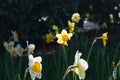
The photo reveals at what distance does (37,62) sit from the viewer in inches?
99.5

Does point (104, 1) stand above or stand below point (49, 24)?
above

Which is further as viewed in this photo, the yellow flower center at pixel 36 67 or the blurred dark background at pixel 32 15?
the blurred dark background at pixel 32 15

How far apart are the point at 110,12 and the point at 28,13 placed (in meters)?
1.73

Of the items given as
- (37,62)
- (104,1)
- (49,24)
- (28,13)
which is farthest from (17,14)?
(37,62)

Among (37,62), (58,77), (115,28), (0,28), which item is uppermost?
(115,28)

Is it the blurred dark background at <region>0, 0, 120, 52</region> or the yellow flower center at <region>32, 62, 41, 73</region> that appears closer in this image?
the yellow flower center at <region>32, 62, 41, 73</region>

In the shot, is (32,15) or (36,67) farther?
(32,15)

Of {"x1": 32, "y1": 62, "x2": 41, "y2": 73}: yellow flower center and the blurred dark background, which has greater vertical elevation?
the blurred dark background

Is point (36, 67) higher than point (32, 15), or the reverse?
point (32, 15)

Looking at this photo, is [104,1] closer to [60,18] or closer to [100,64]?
[60,18]

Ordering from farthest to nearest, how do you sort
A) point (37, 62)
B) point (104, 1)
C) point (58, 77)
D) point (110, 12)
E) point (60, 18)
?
1. point (110, 12)
2. point (104, 1)
3. point (60, 18)
4. point (58, 77)
5. point (37, 62)

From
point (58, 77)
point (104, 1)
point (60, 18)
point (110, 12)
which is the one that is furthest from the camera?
point (110, 12)

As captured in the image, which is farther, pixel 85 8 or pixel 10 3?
pixel 85 8

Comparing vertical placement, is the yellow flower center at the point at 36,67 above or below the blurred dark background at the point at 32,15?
below
